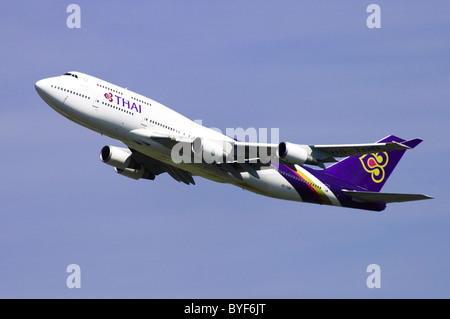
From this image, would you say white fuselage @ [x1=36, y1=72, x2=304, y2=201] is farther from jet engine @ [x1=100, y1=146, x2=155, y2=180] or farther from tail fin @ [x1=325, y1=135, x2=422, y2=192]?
tail fin @ [x1=325, y1=135, x2=422, y2=192]

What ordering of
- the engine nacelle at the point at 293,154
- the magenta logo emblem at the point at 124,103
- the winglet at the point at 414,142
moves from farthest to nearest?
1. the magenta logo emblem at the point at 124,103
2. the engine nacelle at the point at 293,154
3. the winglet at the point at 414,142

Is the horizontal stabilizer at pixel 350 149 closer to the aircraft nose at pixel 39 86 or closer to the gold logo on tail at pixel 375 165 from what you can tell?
the gold logo on tail at pixel 375 165

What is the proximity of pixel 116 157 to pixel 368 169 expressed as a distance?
1967cm

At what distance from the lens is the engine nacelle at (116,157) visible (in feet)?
200

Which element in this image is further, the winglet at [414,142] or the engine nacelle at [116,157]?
the engine nacelle at [116,157]

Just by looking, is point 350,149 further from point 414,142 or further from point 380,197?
point 380,197

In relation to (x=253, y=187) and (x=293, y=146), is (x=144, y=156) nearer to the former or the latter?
(x=253, y=187)

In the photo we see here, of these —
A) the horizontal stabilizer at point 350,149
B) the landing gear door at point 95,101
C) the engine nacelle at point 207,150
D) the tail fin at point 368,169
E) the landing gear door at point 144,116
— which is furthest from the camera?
the tail fin at point 368,169

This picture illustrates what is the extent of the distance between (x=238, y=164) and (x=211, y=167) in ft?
6.04

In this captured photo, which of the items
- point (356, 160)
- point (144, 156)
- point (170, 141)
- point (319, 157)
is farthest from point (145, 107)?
point (356, 160)

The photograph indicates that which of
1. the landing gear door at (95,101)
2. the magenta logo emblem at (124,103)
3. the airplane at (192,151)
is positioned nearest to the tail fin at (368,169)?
the airplane at (192,151)

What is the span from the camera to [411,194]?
5972cm

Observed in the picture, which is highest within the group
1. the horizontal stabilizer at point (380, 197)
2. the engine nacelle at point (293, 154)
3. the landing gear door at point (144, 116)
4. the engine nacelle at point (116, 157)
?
the landing gear door at point (144, 116)

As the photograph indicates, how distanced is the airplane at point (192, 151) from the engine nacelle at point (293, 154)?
2.5 inches
